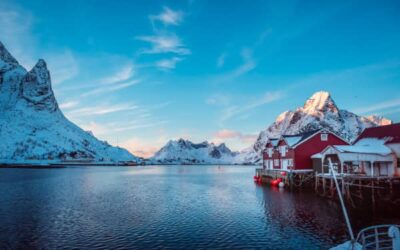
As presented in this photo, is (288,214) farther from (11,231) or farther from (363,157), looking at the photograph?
(11,231)

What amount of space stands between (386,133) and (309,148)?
44.6 ft

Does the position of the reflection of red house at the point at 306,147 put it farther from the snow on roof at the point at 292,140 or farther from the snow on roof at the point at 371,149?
the snow on roof at the point at 371,149

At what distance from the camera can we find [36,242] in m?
20.9

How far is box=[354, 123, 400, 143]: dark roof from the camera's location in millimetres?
47350

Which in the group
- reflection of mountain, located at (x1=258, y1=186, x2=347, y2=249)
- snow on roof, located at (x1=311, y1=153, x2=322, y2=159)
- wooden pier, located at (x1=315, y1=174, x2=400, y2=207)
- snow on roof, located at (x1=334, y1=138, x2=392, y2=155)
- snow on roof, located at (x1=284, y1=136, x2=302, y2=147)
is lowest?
reflection of mountain, located at (x1=258, y1=186, x2=347, y2=249)

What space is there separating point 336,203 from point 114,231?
2699 cm

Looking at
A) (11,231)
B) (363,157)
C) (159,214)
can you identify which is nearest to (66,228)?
(11,231)

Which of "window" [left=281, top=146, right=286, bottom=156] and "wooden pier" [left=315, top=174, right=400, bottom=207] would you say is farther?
"window" [left=281, top=146, right=286, bottom=156]

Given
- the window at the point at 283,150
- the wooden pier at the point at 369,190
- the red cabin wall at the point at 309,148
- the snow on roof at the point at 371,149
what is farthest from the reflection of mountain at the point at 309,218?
the window at the point at 283,150

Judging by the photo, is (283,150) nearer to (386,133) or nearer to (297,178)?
(297,178)

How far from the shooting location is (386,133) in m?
51.0

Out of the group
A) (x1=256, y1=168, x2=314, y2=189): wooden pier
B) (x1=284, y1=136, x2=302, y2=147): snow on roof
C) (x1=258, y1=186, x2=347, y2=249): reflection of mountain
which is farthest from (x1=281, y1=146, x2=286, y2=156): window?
(x1=258, y1=186, x2=347, y2=249): reflection of mountain

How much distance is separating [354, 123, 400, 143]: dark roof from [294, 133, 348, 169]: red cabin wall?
4757mm

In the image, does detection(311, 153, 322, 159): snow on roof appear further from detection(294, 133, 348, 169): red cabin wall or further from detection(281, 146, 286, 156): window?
detection(281, 146, 286, 156): window
